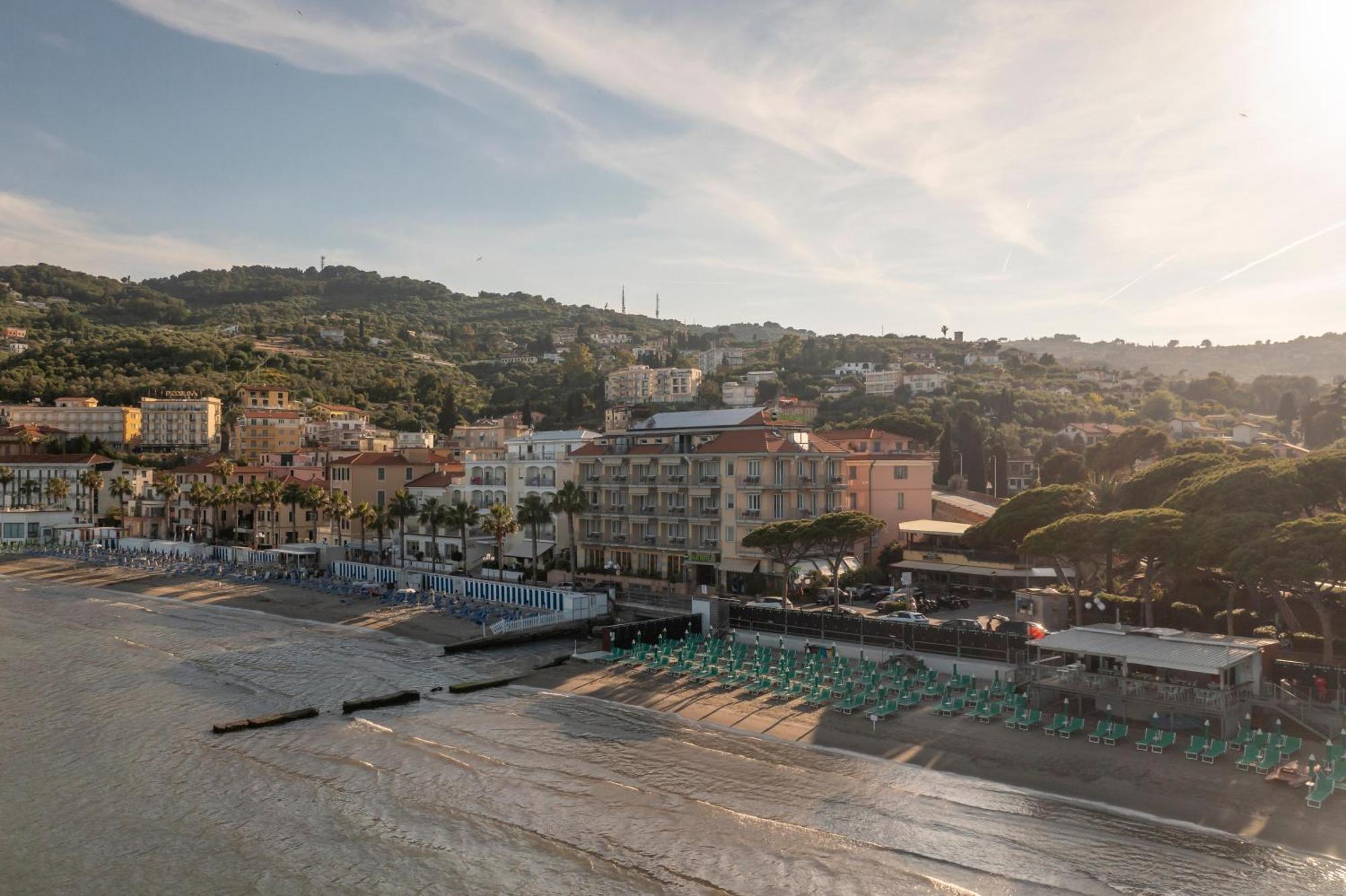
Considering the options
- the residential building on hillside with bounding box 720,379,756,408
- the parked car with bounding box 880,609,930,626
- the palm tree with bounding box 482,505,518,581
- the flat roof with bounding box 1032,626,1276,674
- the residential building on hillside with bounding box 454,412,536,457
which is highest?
the residential building on hillside with bounding box 720,379,756,408

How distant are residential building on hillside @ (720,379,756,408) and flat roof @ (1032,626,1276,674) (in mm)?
141125

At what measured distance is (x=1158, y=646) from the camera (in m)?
34.3

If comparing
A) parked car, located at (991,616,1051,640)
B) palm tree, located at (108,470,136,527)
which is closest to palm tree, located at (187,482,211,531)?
palm tree, located at (108,470,136,527)

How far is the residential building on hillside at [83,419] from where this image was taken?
149 meters

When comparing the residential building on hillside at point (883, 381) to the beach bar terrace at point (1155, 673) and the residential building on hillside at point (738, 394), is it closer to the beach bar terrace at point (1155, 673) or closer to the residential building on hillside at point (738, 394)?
the residential building on hillside at point (738, 394)

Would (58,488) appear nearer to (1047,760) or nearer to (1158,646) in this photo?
(1047,760)

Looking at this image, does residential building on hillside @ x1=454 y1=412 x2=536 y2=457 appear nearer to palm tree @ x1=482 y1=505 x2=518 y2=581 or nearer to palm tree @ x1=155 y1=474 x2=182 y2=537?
palm tree @ x1=482 y1=505 x2=518 y2=581

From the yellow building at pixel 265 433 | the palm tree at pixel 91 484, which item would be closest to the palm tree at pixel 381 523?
the palm tree at pixel 91 484

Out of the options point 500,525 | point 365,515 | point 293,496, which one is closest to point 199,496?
point 293,496

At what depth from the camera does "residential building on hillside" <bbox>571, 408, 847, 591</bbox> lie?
5984cm

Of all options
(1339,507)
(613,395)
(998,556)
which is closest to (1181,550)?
(1339,507)

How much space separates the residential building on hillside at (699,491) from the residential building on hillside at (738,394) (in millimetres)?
109840

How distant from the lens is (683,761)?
102ft

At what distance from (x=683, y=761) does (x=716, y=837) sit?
599 centimetres
